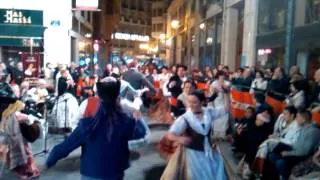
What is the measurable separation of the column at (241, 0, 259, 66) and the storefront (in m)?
9.84

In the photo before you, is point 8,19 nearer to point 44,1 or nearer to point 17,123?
point 44,1

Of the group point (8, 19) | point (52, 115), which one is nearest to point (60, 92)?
point (52, 115)

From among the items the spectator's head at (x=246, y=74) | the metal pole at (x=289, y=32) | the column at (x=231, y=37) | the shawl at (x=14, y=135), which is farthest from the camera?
the column at (x=231, y=37)

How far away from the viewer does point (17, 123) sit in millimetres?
8078

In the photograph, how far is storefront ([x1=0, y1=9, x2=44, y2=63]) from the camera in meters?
24.1

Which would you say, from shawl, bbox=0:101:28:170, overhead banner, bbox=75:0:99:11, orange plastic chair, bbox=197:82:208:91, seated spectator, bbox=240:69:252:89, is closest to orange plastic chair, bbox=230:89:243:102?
seated spectator, bbox=240:69:252:89

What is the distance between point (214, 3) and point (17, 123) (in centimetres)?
2282

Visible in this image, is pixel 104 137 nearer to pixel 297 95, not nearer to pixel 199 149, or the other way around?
pixel 199 149

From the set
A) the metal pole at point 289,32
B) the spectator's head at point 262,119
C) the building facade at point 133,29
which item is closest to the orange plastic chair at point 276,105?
the spectator's head at point 262,119

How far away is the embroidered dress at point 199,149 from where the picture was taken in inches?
225

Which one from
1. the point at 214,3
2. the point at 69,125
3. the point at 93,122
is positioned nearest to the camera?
the point at 93,122

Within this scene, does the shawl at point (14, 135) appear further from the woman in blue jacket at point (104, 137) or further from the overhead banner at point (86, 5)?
the overhead banner at point (86, 5)

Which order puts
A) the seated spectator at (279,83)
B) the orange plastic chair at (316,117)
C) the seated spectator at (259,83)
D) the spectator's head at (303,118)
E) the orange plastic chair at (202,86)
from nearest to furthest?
the spectator's head at (303,118) → the orange plastic chair at (316,117) → the seated spectator at (279,83) → the seated spectator at (259,83) → the orange plastic chair at (202,86)

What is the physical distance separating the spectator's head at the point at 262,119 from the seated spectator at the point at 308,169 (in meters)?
1.96
